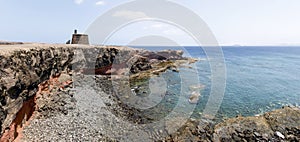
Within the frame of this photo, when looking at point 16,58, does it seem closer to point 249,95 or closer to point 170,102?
point 170,102

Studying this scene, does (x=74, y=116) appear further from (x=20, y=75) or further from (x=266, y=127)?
(x=266, y=127)

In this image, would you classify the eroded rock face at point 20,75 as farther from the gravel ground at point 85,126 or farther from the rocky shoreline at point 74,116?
the gravel ground at point 85,126

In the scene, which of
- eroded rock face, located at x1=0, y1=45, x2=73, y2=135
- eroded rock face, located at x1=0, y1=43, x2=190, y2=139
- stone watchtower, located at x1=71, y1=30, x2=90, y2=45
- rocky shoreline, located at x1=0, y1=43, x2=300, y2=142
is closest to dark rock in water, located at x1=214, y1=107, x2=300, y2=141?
rocky shoreline, located at x1=0, y1=43, x2=300, y2=142

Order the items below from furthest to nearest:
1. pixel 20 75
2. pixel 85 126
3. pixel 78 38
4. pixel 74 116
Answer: pixel 78 38
pixel 74 116
pixel 85 126
pixel 20 75

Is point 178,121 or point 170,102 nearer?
point 178,121

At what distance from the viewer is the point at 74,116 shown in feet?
45.3

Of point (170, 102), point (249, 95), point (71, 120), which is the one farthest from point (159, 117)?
point (249, 95)

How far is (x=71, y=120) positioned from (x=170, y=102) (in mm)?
9900

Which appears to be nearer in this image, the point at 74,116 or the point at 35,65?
the point at 74,116

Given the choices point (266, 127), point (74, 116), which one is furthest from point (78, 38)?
point (266, 127)

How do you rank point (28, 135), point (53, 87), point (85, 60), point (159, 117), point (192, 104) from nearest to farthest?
point (28, 135)
point (159, 117)
point (53, 87)
point (192, 104)
point (85, 60)

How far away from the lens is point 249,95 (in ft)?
76.9

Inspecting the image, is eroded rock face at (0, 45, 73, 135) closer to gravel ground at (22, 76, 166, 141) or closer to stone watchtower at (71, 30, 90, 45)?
gravel ground at (22, 76, 166, 141)

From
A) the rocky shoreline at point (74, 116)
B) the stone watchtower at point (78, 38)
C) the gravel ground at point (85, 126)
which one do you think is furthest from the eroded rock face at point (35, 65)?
the stone watchtower at point (78, 38)
